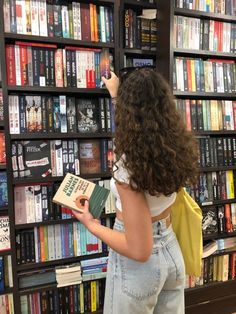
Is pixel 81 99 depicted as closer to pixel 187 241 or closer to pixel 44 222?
pixel 44 222

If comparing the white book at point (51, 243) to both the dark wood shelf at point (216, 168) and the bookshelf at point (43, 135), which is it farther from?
the dark wood shelf at point (216, 168)

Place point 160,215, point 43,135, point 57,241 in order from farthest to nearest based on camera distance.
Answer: point 57,241 → point 43,135 → point 160,215

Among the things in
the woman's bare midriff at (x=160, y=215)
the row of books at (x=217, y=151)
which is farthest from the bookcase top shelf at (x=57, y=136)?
the woman's bare midriff at (x=160, y=215)

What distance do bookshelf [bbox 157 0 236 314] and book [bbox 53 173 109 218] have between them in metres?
0.95

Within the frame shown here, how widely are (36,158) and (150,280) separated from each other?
3.08ft

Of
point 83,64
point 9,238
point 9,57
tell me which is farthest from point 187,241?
point 9,57

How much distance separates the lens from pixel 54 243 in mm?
1684

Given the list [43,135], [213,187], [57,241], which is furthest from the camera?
[213,187]

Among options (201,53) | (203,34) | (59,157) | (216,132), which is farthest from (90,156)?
(203,34)

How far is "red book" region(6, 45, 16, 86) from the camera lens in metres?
1.51

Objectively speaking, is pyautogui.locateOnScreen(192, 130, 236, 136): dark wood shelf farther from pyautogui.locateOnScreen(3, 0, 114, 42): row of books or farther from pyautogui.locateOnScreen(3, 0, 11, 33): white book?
pyautogui.locateOnScreen(3, 0, 11, 33): white book

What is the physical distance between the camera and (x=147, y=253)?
33.9 inches

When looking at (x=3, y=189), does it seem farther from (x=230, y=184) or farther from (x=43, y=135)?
(x=230, y=184)

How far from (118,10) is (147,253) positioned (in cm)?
135
